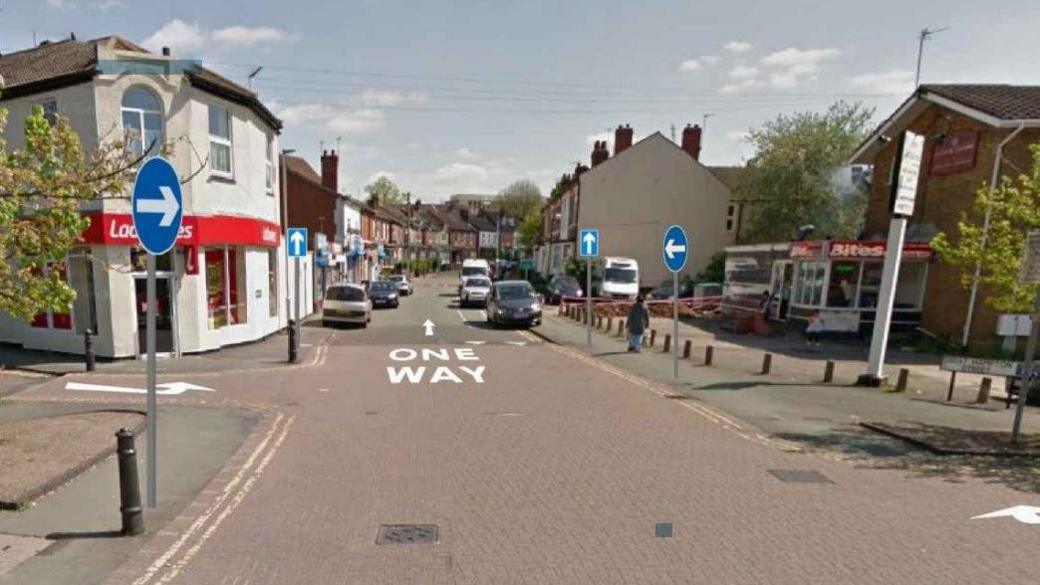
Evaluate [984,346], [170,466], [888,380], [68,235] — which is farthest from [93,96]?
[984,346]

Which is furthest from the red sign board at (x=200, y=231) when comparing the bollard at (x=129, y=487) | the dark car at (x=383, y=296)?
the dark car at (x=383, y=296)

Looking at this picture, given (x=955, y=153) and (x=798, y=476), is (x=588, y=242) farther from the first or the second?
(x=955, y=153)

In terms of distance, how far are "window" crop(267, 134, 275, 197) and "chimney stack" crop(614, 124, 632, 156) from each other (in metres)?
24.6

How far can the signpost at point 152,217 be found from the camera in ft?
14.2

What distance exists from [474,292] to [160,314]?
17.0 m

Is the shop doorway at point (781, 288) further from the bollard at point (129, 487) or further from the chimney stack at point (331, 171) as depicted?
the chimney stack at point (331, 171)

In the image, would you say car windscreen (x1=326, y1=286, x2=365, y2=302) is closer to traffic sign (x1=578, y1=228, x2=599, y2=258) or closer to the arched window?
the arched window

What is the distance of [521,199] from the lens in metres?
90.2

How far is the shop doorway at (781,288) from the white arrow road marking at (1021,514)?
16.0 metres

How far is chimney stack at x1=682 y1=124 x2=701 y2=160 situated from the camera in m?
35.6

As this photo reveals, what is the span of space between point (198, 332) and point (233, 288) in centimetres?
178

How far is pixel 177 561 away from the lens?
3877 mm

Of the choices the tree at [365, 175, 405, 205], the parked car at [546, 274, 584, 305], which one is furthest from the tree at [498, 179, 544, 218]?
the parked car at [546, 274, 584, 305]

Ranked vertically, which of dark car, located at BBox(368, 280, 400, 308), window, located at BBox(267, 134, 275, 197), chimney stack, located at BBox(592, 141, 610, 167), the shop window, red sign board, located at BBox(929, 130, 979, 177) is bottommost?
dark car, located at BBox(368, 280, 400, 308)
